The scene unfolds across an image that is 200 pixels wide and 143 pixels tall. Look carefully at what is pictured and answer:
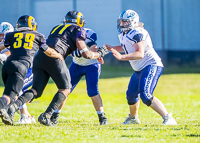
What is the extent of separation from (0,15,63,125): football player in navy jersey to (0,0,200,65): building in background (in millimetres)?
19782

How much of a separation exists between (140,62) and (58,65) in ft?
4.31

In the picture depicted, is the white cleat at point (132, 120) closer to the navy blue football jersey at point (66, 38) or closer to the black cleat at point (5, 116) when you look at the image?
the navy blue football jersey at point (66, 38)

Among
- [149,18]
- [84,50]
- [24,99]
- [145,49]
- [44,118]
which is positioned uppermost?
[84,50]

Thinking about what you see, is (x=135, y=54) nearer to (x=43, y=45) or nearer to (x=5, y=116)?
(x=43, y=45)

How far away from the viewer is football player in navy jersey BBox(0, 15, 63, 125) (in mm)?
5941

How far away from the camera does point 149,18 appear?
2611 centimetres

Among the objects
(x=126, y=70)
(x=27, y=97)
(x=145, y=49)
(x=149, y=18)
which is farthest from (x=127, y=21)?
(x=149, y=18)

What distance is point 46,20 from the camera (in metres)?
26.5

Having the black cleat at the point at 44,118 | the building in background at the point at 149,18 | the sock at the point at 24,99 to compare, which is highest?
the sock at the point at 24,99

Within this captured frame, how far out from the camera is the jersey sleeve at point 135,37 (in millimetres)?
6414

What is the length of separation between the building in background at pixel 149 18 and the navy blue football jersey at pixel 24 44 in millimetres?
19815

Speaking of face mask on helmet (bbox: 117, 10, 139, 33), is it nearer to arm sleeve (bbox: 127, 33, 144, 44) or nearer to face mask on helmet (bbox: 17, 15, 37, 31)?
arm sleeve (bbox: 127, 33, 144, 44)

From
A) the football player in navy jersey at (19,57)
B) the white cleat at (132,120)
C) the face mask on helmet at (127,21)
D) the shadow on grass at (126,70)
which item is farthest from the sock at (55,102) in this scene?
the shadow on grass at (126,70)

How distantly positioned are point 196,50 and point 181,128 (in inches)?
814
